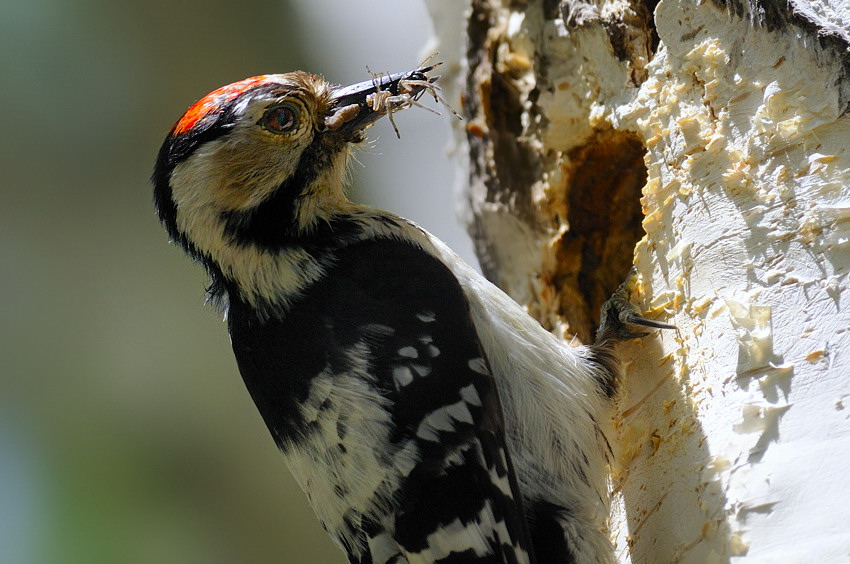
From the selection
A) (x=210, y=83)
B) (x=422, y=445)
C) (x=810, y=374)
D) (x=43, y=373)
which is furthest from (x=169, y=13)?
(x=810, y=374)

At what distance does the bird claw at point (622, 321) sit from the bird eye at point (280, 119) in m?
1.05

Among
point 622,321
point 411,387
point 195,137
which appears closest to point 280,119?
point 195,137

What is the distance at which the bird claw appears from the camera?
2276 millimetres

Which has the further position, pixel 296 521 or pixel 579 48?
pixel 296 521

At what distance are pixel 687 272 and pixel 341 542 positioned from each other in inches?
44.8

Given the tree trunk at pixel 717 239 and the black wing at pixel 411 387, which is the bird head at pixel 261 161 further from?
the tree trunk at pixel 717 239

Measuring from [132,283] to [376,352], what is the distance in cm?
321

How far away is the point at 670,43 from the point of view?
221 centimetres

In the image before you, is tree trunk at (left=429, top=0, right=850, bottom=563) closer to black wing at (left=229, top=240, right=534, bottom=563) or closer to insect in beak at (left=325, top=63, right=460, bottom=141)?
black wing at (left=229, top=240, right=534, bottom=563)

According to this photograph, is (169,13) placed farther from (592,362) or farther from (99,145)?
(592,362)

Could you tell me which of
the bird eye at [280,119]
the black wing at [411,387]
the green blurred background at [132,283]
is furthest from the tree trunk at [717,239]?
the green blurred background at [132,283]

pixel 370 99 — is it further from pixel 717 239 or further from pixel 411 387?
pixel 717 239

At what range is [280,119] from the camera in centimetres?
241

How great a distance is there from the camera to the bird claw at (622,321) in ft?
7.47
